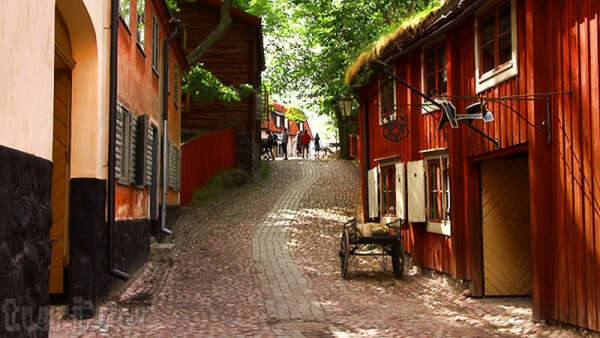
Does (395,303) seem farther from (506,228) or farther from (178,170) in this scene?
(178,170)

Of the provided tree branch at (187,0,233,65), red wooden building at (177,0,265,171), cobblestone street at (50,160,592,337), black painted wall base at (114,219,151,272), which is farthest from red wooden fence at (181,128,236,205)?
black painted wall base at (114,219,151,272)

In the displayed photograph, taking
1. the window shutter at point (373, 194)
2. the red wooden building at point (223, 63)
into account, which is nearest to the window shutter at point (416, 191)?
the window shutter at point (373, 194)

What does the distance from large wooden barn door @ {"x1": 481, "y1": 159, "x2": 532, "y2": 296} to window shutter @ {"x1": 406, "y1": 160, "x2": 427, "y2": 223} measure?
175 cm

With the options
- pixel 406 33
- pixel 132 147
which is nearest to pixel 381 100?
pixel 406 33

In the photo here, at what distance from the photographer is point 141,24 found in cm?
1298

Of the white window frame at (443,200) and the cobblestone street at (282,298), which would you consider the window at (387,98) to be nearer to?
the white window frame at (443,200)

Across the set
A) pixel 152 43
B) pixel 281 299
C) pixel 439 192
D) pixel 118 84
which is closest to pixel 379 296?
pixel 281 299

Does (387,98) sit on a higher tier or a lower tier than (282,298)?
higher

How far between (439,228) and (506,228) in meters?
1.44

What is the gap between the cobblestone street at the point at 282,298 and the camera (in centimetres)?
834

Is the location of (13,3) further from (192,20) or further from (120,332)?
(192,20)

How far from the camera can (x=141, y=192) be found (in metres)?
12.9

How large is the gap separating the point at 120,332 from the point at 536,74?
232 inches

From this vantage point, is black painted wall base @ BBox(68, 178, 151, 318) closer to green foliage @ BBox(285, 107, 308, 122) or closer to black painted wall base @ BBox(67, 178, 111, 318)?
black painted wall base @ BBox(67, 178, 111, 318)
